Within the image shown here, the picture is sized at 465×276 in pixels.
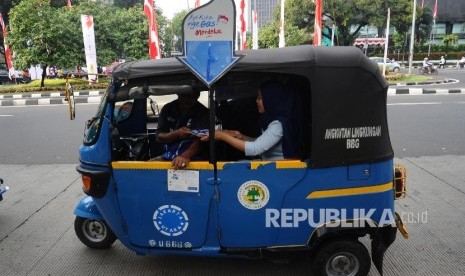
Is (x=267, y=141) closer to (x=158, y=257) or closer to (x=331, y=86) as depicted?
(x=331, y=86)

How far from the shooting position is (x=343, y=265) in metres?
3.04

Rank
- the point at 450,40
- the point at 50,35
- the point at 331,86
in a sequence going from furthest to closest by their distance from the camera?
the point at 450,40 < the point at 50,35 < the point at 331,86

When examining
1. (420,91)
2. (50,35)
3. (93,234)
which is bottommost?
(93,234)

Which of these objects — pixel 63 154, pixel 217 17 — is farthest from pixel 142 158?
pixel 63 154

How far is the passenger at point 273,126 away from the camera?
286 cm

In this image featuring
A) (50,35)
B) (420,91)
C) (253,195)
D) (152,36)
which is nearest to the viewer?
(253,195)

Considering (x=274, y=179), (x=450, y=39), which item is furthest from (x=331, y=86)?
(x=450, y=39)

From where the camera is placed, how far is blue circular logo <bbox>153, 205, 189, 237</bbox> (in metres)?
2.96

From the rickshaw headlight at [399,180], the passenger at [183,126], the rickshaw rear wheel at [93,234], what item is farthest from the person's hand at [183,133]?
the rickshaw headlight at [399,180]

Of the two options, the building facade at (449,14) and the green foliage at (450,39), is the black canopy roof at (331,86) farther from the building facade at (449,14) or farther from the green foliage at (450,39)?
the building facade at (449,14)

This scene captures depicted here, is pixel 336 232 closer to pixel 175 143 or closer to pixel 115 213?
pixel 175 143

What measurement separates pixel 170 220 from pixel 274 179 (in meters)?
0.83

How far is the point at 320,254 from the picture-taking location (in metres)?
2.96

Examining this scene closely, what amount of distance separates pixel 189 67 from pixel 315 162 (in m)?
1.06
